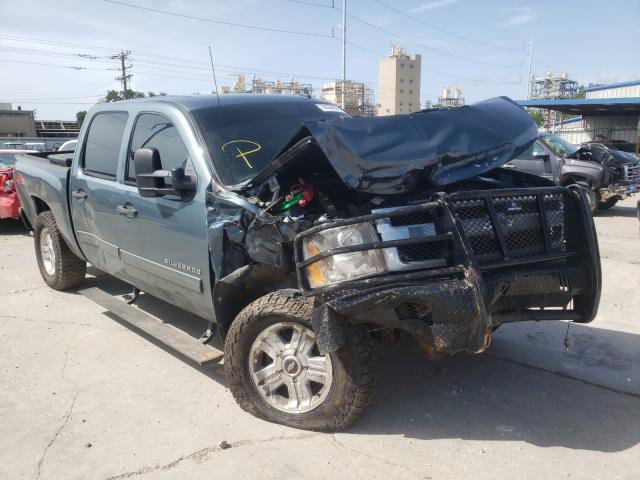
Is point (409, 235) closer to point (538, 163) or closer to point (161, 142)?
point (161, 142)

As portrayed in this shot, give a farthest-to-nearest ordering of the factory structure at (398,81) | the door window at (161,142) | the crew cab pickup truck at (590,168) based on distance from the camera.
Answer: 1. the factory structure at (398,81)
2. the crew cab pickup truck at (590,168)
3. the door window at (161,142)

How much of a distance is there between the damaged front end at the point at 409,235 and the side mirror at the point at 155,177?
333 millimetres

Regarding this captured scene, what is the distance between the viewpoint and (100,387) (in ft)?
13.0

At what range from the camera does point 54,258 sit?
241 inches

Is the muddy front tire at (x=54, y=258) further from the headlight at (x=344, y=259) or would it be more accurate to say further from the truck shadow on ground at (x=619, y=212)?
the truck shadow on ground at (x=619, y=212)

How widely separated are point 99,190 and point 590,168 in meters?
10.1

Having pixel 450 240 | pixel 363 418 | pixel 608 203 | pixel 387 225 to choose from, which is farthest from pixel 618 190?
pixel 387 225

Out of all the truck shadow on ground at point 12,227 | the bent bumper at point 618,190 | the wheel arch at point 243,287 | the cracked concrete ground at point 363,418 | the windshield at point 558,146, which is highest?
the windshield at point 558,146

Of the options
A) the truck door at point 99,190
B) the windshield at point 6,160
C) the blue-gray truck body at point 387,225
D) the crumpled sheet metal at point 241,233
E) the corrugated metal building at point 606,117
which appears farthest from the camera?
the corrugated metal building at point 606,117

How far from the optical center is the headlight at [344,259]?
9.09 feet

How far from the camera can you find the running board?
3.65 metres

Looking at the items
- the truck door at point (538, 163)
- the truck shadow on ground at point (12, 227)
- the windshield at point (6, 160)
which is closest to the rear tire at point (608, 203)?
the truck door at point (538, 163)

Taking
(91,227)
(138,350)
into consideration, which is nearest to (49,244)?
(91,227)

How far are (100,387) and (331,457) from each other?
6.25 ft
